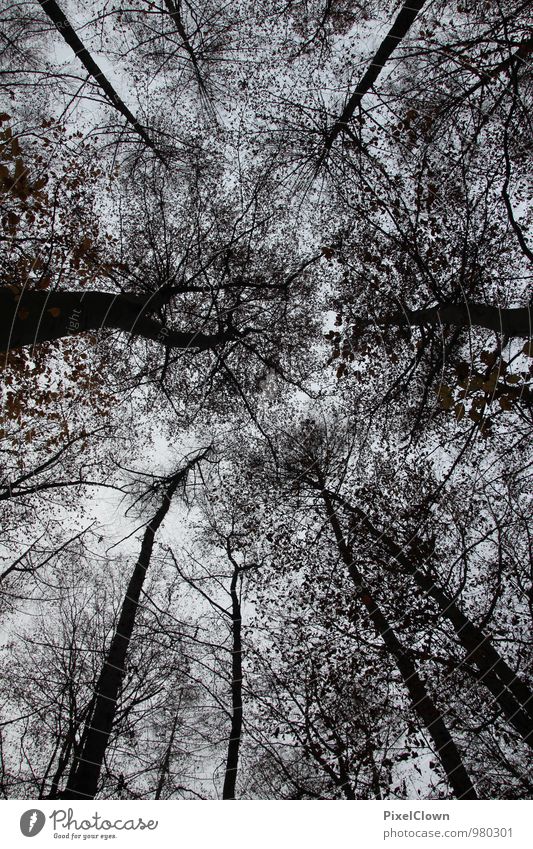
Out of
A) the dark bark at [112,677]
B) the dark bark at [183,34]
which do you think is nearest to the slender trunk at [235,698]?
the dark bark at [112,677]

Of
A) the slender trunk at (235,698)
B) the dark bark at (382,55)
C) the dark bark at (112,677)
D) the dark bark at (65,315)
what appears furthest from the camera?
the dark bark at (382,55)

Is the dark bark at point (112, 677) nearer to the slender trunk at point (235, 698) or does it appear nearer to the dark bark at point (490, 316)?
the slender trunk at point (235, 698)

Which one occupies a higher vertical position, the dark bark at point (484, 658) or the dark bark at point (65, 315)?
the dark bark at point (65, 315)

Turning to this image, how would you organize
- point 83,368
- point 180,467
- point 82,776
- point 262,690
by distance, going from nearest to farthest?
point 82,776 < point 262,690 < point 83,368 < point 180,467

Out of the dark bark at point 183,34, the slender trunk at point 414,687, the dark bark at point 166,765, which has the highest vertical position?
the dark bark at point 183,34

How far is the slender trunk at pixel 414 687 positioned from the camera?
9422 mm

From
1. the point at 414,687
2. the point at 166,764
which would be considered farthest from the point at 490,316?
the point at 166,764

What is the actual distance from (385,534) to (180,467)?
17.9 feet

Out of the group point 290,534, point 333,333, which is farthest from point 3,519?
point 333,333

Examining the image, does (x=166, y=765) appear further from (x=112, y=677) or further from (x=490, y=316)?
(x=490, y=316)

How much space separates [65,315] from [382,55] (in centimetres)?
878

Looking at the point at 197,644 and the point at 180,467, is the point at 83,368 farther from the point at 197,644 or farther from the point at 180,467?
the point at 197,644

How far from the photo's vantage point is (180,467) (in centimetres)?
1267

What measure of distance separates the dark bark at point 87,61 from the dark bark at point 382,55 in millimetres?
4676
